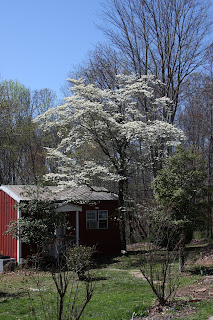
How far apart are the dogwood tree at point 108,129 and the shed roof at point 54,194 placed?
69 centimetres

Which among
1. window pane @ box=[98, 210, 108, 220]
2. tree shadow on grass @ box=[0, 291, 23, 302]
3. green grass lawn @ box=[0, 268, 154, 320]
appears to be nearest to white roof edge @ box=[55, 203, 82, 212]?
window pane @ box=[98, 210, 108, 220]

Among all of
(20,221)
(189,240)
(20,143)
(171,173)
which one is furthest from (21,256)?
(20,143)

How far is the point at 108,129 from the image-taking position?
16516mm

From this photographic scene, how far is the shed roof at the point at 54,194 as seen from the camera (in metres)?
14.8

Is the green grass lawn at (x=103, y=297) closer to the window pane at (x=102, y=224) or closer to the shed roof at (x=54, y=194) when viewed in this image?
the shed roof at (x=54, y=194)

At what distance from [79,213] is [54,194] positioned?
6.63 feet

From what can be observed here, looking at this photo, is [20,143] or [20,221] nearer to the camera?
[20,221]

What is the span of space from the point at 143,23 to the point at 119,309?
15.8m

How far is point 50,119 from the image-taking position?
18.1 m

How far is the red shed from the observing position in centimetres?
1505

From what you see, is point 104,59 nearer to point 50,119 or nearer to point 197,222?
point 50,119

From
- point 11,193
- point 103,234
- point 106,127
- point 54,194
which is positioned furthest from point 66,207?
point 106,127

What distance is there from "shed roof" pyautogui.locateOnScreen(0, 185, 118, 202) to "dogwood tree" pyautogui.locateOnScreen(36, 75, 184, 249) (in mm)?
686

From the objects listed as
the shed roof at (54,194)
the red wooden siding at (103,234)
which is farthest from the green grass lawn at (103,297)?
the red wooden siding at (103,234)
